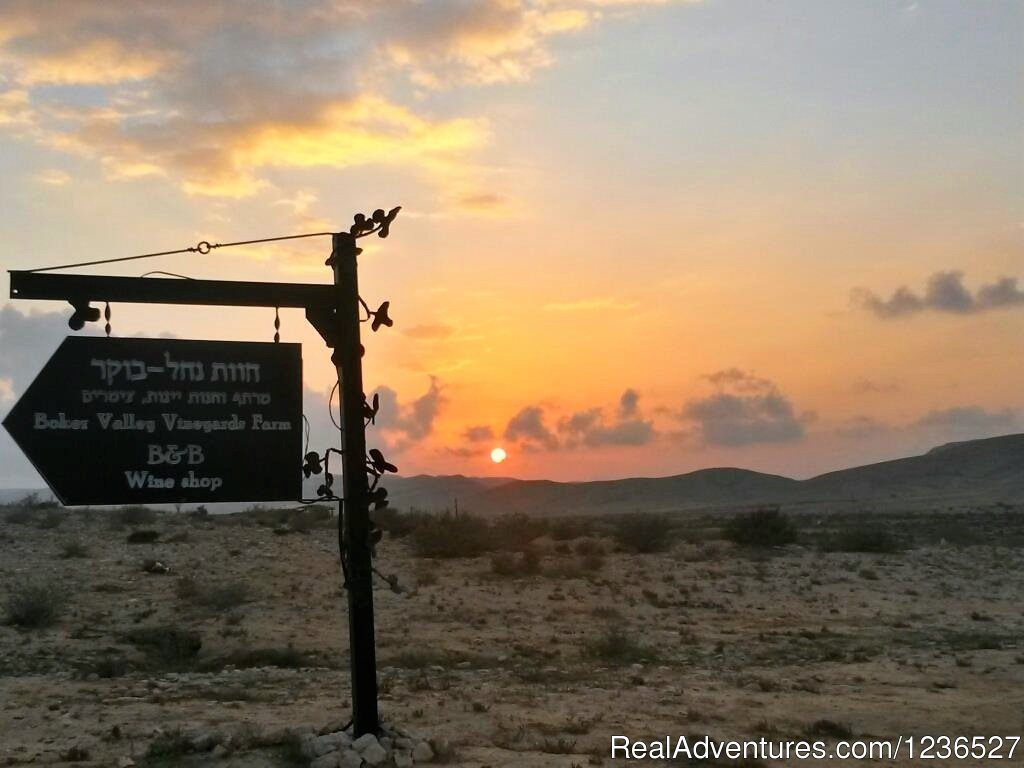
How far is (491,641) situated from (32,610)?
8094 millimetres

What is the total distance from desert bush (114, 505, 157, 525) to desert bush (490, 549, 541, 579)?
43.7 ft

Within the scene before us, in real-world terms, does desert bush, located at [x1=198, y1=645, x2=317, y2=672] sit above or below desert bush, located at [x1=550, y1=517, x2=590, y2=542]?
below

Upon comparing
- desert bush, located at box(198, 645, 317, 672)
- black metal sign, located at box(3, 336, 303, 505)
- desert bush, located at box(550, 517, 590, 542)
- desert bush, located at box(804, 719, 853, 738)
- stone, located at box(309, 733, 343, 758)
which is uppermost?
black metal sign, located at box(3, 336, 303, 505)

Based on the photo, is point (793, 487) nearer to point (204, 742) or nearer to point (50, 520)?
point (50, 520)

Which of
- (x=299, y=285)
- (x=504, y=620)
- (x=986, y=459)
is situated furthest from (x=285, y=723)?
(x=986, y=459)

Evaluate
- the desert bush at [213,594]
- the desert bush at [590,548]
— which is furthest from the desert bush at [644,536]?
the desert bush at [213,594]

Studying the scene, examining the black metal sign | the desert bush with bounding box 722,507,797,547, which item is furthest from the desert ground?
the black metal sign

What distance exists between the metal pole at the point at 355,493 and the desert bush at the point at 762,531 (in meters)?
27.9

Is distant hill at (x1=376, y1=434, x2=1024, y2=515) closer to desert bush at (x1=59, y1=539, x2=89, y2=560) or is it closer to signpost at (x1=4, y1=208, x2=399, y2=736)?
desert bush at (x1=59, y1=539, x2=89, y2=560)

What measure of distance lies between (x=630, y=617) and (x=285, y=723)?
35.2 ft

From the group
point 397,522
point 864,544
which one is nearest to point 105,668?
point 397,522

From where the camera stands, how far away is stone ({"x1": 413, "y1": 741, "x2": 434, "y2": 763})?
328 inches

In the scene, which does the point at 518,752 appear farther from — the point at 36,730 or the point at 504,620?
the point at 504,620

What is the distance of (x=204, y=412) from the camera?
7926 mm
